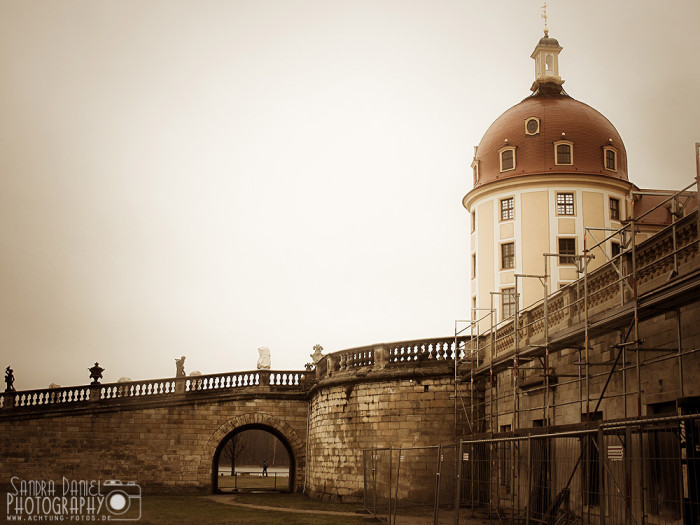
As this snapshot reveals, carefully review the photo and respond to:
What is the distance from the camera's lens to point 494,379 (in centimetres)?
2302

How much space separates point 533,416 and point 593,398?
152 inches

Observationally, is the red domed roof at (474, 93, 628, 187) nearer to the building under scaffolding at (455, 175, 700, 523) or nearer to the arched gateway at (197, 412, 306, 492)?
the arched gateway at (197, 412, 306, 492)

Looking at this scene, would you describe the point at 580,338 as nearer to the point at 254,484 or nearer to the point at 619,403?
the point at 619,403

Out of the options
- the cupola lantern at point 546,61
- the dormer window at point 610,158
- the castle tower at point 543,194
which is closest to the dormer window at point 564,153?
the castle tower at point 543,194

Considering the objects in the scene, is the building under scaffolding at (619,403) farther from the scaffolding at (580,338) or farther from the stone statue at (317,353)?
the stone statue at (317,353)

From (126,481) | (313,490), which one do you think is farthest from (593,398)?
(126,481)

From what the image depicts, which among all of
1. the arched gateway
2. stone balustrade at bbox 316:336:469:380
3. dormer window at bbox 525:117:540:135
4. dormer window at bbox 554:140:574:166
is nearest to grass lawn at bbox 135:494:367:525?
the arched gateway

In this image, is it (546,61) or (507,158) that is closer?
(507,158)

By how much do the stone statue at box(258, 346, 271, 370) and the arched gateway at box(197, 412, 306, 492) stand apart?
212 centimetres

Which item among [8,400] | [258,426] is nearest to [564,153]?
[258,426]

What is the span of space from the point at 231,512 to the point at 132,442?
10.1 meters

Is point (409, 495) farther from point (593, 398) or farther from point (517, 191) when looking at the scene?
point (517, 191)

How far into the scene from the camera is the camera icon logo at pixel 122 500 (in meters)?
22.5

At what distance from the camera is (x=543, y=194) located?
3416cm
